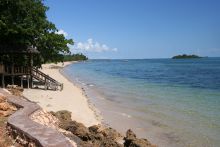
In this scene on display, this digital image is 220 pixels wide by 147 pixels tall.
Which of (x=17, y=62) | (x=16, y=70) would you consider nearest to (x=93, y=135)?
(x=16, y=70)

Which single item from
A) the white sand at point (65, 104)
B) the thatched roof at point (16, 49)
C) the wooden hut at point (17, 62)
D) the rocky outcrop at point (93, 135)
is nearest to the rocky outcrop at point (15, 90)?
the white sand at point (65, 104)

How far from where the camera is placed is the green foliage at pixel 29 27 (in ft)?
82.6

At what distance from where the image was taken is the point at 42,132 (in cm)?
845

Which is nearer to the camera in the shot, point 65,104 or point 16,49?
point 65,104

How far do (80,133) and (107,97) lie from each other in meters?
16.2

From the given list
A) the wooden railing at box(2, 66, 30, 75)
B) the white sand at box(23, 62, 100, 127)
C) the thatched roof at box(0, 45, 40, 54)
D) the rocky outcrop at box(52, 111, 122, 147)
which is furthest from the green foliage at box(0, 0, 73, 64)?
the rocky outcrop at box(52, 111, 122, 147)

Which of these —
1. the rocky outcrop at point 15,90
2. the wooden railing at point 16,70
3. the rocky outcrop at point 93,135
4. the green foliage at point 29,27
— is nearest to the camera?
the rocky outcrop at point 93,135

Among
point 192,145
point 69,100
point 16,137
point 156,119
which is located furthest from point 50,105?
point 16,137

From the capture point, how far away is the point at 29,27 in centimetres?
2589

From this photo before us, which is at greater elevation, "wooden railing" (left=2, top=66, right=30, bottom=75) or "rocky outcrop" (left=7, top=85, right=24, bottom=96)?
"wooden railing" (left=2, top=66, right=30, bottom=75)

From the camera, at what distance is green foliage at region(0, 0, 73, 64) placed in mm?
25186

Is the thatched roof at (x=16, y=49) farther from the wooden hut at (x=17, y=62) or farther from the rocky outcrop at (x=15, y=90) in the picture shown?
the rocky outcrop at (x=15, y=90)

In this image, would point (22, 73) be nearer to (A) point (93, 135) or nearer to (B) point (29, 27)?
(B) point (29, 27)

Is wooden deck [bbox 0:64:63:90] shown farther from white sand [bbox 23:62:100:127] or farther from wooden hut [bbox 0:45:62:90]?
white sand [bbox 23:62:100:127]
